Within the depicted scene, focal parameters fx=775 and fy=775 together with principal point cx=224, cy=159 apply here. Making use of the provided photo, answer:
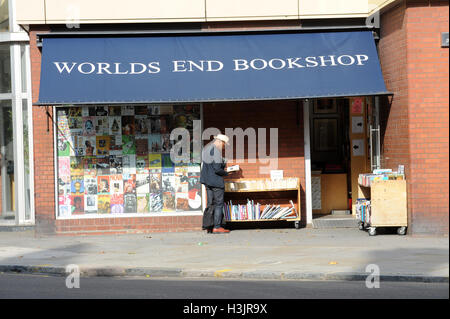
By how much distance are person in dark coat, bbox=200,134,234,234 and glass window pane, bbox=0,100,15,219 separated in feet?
16.5

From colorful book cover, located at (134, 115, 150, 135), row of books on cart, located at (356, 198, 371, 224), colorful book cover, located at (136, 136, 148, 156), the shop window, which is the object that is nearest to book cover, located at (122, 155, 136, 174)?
the shop window

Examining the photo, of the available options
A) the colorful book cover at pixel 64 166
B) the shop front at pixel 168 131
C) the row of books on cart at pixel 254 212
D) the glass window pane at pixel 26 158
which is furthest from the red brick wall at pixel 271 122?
the glass window pane at pixel 26 158

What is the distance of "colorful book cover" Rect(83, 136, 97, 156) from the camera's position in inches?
643

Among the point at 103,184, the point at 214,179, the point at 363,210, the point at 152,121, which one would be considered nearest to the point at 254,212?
the point at 214,179

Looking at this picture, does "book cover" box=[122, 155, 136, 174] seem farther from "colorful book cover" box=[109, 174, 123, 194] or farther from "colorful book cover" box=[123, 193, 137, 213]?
"colorful book cover" box=[123, 193, 137, 213]

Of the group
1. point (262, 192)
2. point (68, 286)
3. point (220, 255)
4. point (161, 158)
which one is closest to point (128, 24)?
point (161, 158)

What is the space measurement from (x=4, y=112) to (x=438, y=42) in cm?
980

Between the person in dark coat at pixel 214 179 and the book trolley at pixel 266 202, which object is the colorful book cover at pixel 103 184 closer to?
the person in dark coat at pixel 214 179

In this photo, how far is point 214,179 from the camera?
15.7 metres

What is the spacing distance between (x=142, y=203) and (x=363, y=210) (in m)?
4.61

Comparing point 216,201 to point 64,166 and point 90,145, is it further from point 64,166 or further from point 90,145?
point 64,166

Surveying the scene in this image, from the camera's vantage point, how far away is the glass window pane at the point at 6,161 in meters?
18.0

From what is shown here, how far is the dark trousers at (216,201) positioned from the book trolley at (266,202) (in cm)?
44
